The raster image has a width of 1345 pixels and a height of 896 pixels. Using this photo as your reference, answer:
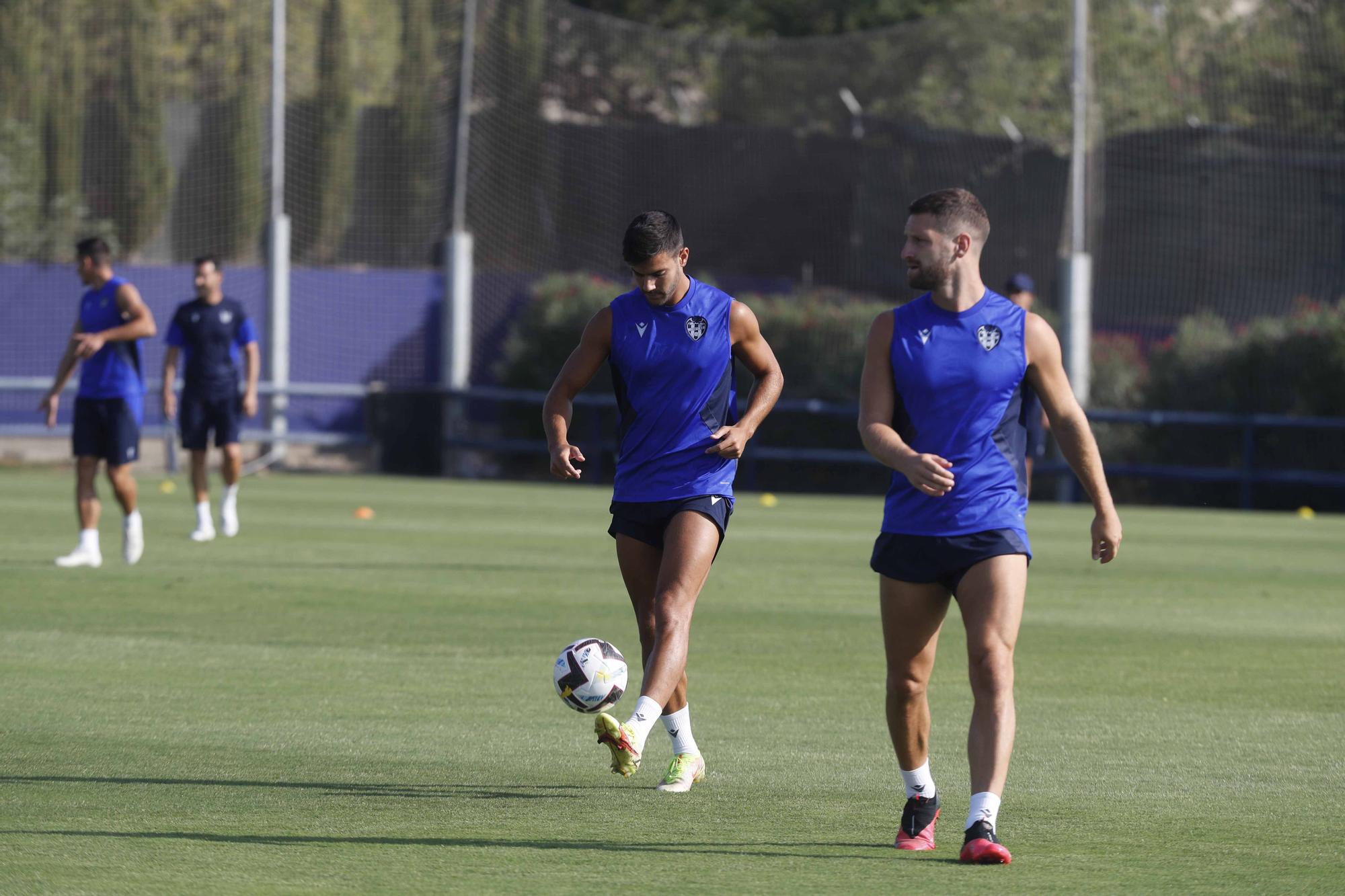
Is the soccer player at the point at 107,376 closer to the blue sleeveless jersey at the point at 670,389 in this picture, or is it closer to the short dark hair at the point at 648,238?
the blue sleeveless jersey at the point at 670,389

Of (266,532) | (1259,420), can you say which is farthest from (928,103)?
(266,532)

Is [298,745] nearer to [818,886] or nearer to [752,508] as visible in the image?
[818,886]

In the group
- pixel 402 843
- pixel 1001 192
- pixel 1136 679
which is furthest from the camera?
pixel 1001 192

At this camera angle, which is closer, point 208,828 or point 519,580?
point 208,828

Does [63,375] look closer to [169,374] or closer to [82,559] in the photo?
[82,559]

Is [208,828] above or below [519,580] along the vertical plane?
above

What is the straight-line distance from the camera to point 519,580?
14609mm

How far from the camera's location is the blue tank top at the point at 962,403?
236 inches

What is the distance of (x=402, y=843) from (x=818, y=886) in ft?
4.36

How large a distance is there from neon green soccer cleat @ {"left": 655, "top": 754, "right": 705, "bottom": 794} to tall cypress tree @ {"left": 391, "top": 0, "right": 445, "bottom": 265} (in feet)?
86.9

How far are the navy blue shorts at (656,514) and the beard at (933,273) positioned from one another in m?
1.56

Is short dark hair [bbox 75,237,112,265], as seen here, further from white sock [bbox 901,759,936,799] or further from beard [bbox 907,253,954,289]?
white sock [bbox 901,759,936,799]

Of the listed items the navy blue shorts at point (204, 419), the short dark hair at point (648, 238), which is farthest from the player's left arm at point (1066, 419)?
the navy blue shorts at point (204, 419)

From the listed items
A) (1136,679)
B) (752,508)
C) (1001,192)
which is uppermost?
(1001,192)
